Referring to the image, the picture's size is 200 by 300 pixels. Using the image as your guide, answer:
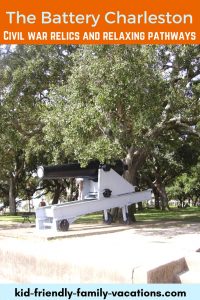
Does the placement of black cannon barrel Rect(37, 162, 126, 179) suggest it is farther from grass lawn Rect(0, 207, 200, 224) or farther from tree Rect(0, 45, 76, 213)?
tree Rect(0, 45, 76, 213)

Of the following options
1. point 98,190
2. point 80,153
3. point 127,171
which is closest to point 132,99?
point 80,153

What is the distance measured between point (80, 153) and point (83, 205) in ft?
6.11

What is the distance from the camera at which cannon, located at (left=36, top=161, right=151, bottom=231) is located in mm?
14188

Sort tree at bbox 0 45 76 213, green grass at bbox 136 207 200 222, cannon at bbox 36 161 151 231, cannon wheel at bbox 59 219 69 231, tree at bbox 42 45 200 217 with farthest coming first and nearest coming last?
1. green grass at bbox 136 207 200 222
2. tree at bbox 0 45 76 213
3. cannon at bbox 36 161 151 231
4. cannon wheel at bbox 59 219 69 231
5. tree at bbox 42 45 200 217

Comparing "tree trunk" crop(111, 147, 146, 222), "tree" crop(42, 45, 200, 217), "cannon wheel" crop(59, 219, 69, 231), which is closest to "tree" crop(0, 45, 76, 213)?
"tree" crop(42, 45, 200, 217)

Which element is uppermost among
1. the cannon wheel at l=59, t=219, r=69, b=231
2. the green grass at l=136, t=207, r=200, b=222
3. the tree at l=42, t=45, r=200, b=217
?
the tree at l=42, t=45, r=200, b=217

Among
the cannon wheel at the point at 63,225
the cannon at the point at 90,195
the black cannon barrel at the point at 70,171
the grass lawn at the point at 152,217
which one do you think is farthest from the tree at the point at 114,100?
the grass lawn at the point at 152,217

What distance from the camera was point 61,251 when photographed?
5379 mm

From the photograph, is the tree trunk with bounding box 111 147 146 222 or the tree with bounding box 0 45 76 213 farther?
the tree with bounding box 0 45 76 213

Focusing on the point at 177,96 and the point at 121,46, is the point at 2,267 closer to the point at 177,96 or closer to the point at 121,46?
the point at 121,46

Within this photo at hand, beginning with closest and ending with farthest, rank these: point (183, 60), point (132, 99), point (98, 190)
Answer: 1. point (132, 99)
2. point (98, 190)
3. point (183, 60)

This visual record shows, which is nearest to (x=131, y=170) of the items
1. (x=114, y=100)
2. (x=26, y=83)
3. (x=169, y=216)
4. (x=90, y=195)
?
(x=90, y=195)

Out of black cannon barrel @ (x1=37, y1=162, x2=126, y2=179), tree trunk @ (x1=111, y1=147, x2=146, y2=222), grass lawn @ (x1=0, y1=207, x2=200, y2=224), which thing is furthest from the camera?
grass lawn @ (x1=0, y1=207, x2=200, y2=224)

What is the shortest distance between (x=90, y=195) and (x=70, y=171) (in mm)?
1278
